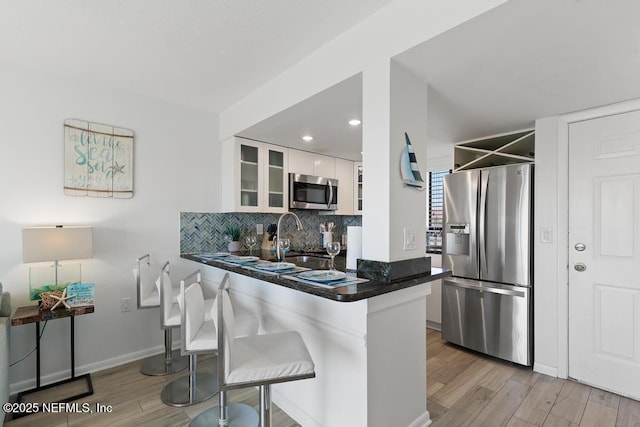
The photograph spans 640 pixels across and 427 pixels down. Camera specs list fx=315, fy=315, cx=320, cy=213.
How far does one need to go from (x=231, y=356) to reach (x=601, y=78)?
2680 millimetres

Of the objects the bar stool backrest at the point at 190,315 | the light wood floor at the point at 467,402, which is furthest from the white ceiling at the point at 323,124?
the light wood floor at the point at 467,402

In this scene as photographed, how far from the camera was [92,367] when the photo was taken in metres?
2.69

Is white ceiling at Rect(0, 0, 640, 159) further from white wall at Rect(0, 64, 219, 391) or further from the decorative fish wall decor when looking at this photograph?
the decorative fish wall decor

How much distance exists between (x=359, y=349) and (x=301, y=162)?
8.89 ft

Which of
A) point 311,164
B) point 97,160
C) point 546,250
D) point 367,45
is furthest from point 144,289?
point 546,250

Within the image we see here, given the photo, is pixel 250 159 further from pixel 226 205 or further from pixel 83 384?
pixel 83 384

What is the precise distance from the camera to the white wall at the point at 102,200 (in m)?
2.40

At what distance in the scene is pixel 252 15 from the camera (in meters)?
1.76

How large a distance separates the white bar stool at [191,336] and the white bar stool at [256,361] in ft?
1.03

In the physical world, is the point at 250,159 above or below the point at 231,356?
above

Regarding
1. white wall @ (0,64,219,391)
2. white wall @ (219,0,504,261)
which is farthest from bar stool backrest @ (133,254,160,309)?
white wall @ (219,0,504,261)

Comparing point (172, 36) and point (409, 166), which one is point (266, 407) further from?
point (172, 36)

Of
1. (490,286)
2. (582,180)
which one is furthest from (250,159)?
(582,180)

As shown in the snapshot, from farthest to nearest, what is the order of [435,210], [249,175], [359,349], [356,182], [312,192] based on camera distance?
[356,182] < [435,210] < [312,192] < [249,175] < [359,349]
